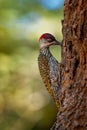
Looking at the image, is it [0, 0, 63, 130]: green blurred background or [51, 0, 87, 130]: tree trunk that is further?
[0, 0, 63, 130]: green blurred background

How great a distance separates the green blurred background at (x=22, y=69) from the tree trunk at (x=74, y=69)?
266 centimetres

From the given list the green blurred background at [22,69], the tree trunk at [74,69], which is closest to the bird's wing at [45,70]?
the tree trunk at [74,69]

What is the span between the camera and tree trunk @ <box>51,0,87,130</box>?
2.76 meters

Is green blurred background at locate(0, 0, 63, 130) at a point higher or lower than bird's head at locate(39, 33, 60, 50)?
lower

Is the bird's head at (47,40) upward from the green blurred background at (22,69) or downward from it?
upward

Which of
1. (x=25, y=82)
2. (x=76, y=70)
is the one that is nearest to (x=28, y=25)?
(x=25, y=82)

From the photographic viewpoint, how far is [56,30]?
5312 mm

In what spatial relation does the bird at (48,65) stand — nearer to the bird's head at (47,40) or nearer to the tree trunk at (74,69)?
the bird's head at (47,40)

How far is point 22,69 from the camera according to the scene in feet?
18.9

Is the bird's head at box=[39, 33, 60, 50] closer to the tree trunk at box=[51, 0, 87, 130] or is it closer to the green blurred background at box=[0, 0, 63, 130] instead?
the tree trunk at box=[51, 0, 87, 130]

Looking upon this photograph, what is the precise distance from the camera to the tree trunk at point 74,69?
9.06 ft

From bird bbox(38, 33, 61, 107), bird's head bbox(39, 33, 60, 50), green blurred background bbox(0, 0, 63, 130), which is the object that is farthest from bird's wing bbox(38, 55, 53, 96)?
green blurred background bbox(0, 0, 63, 130)

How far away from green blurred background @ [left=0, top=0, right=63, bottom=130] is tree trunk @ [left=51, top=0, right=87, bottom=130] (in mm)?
2657

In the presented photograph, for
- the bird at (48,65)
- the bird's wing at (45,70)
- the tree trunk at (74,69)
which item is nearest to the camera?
the tree trunk at (74,69)
